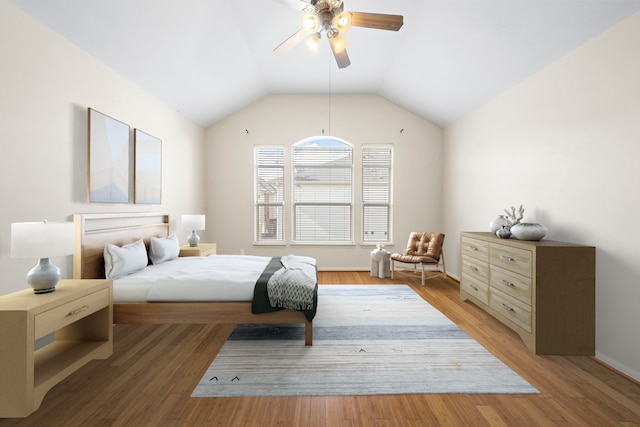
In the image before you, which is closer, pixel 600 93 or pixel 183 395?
pixel 183 395

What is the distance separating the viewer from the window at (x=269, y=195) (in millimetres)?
5840

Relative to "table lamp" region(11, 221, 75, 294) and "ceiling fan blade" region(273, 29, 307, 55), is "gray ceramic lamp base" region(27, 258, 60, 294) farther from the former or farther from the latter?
"ceiling fan blade" region(273, 29, 307, 55)

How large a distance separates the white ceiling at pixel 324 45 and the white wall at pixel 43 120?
20cm

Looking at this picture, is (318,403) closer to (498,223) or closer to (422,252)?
(498,223)

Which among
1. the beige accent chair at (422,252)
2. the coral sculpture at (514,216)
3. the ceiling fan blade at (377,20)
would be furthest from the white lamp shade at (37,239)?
the beige accent chair at (422,252)

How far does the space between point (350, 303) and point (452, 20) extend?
3.46m

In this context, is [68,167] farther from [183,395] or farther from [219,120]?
[219,120]

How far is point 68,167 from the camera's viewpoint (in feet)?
8.82

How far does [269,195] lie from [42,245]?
4081 millimetres

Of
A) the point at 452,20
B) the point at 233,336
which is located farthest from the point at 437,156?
the point at 233,336

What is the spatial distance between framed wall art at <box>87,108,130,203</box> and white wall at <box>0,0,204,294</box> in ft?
0.21

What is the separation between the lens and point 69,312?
2020 millimetres

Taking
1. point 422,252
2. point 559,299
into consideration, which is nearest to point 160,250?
point 422,252

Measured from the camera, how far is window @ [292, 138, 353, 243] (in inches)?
230
